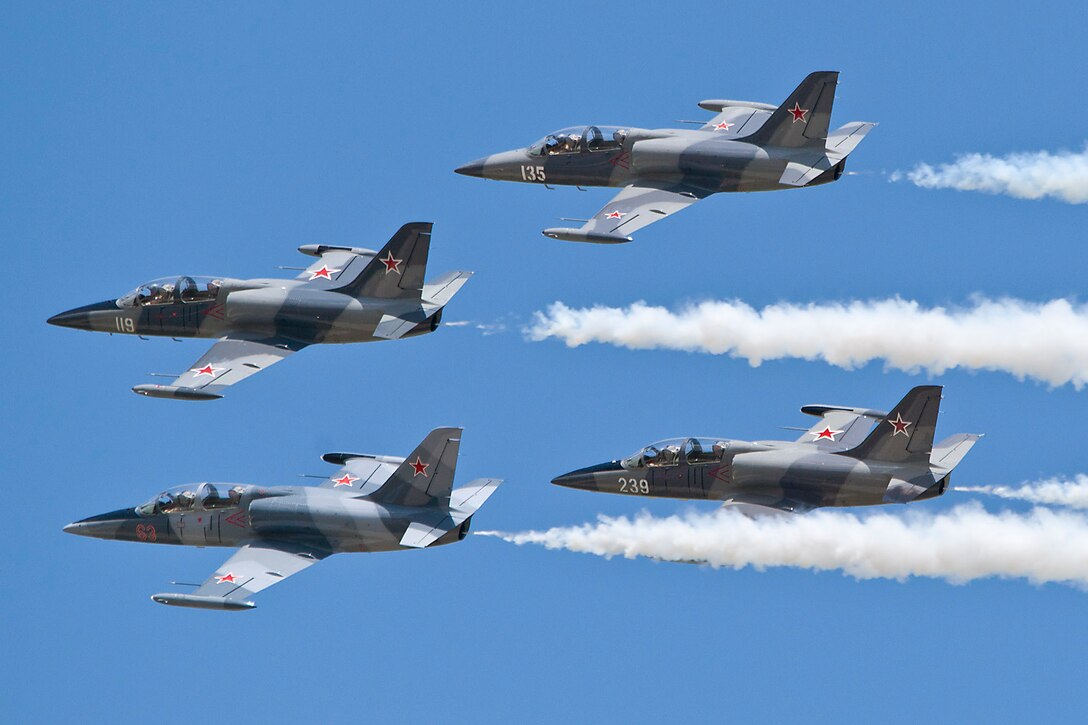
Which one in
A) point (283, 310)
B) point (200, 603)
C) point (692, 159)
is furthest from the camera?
point (692, 159)

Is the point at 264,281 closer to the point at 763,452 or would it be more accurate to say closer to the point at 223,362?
the point at 223,362

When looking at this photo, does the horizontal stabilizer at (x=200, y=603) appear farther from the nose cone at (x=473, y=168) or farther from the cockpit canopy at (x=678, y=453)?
the nose cone at (x=473, y=168)

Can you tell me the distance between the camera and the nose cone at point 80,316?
68.6m

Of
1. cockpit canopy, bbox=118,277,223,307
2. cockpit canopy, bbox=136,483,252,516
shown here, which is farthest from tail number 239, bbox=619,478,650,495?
cockpit canopy, bbox=118,277,223,307

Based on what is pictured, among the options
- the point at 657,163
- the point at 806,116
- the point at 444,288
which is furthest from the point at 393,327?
the point at 806,116

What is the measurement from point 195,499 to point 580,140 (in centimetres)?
1499

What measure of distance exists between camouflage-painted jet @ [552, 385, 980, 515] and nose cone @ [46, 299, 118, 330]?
13.4m

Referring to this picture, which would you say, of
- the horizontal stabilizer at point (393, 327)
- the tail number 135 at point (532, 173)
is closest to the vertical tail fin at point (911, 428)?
the horizontal stabilizer at point (393, 327)

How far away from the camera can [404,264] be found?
6525 centimetres

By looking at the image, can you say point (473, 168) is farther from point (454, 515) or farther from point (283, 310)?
point (454, 515)

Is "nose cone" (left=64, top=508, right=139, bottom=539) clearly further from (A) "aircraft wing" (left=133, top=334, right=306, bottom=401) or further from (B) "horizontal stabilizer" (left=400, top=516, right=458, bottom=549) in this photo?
(B) "horizontal stabilizer" (left=400, top=516, right=458, bottom=549)

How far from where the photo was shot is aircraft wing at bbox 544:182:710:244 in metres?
66.7

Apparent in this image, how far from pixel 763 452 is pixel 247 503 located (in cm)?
1213

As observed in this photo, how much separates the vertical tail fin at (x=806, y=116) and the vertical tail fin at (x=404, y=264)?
379 inches
